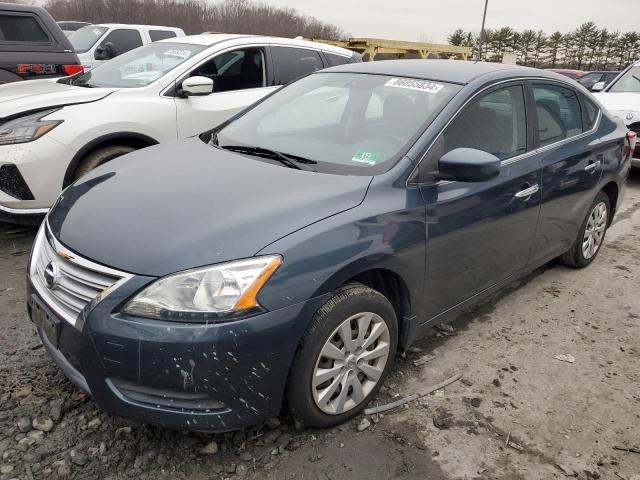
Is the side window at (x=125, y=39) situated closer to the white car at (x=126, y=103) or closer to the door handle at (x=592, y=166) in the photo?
the white car at (x=126, y=103)

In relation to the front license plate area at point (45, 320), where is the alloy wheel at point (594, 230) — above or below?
below

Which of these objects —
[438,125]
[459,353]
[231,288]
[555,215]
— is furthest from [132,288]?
[555,215]

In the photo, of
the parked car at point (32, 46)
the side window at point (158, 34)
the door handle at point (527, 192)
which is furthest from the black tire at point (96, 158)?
the side window at point (158, 34)

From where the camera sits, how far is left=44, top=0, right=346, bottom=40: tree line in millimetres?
46219

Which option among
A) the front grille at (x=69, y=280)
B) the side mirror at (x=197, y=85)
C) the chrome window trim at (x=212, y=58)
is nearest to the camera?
the front grille at (x=69, y=280)

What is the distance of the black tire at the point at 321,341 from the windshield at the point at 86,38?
33.8 ft

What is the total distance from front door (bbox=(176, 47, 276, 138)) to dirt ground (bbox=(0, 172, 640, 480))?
2.22 m

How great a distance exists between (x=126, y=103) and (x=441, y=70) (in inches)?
108

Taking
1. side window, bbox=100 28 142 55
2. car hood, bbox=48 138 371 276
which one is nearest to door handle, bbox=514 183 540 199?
car hood, bbox=48 138 371 276

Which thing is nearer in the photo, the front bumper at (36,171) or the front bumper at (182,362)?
the front bumper at (182,362)

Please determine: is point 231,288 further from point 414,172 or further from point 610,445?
point 610,445

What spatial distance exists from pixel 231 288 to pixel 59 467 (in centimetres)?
105

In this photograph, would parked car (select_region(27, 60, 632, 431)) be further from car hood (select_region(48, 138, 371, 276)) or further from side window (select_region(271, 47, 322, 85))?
side window (select_region(271, 47, 322, 85))

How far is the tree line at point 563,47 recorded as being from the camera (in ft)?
156
